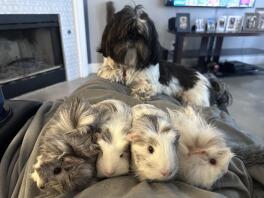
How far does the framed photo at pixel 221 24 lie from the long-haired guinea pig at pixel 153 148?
3.45 m

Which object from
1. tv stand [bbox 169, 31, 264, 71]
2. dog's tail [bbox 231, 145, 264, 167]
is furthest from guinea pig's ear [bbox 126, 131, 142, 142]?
tv stand [bbox 169, 31, 264, 71]

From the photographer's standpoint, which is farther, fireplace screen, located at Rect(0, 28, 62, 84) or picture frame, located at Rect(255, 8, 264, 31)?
picture frame, located at Rect(255, 8, 264, 31)

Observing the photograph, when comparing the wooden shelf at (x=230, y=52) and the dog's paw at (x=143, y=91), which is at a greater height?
the dog's paw at (x=143, y=91)

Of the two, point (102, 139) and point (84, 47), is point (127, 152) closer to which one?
point (102, 139)

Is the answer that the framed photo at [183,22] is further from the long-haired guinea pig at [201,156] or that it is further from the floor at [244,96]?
the long-haired guinea pig at [201,156]

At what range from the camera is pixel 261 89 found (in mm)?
3131

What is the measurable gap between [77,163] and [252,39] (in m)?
4.51

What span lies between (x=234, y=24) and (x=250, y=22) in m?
0.26

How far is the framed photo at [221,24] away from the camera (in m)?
3.52

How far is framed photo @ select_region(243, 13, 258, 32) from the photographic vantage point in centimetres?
354

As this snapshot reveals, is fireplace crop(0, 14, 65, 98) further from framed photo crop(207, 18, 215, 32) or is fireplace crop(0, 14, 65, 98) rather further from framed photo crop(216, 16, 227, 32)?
framed photo crop(216, 16, 227, 32)

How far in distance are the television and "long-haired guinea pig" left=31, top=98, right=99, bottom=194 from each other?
326cm

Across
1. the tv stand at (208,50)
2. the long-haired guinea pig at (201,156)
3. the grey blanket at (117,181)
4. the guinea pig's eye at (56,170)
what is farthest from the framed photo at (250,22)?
the guinea pig's eye at (56,170)

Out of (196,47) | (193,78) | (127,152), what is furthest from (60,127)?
(196,47)
